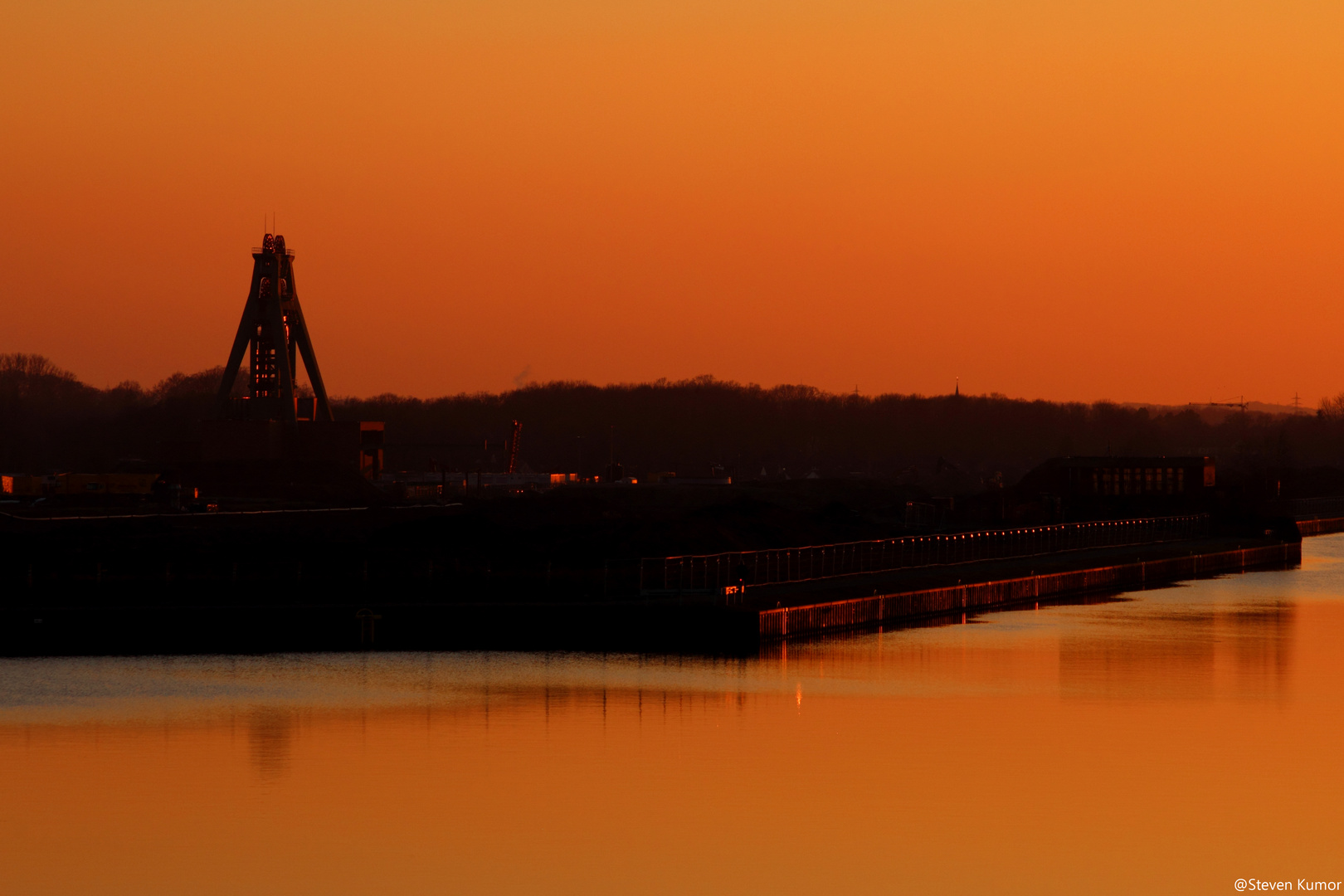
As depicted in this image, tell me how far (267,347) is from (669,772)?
10111 cm

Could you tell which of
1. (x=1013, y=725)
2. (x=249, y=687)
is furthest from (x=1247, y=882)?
(x=249, y=687)

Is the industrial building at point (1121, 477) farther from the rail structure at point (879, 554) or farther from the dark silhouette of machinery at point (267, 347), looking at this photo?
the dark silhouette of machinery at point (267, 347)

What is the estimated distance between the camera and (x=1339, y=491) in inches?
7598

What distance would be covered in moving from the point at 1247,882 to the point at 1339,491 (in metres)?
184

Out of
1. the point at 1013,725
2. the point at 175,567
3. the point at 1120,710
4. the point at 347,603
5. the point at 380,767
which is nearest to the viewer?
the point at 380,767

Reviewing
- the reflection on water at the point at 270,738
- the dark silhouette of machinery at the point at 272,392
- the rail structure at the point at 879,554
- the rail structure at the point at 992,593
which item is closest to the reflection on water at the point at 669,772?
the reflection on water at the point at 270,738

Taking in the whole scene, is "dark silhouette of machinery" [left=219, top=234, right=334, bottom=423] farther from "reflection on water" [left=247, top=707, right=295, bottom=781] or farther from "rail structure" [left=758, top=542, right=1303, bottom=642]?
"reflection on water" [left=247, top=707, right=295, bottom=781]

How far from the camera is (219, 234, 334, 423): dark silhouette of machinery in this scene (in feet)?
405

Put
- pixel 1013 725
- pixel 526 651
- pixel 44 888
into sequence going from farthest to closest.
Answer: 1. pixel 526 651
2. pixel 1013 725
3. pixel 44 888

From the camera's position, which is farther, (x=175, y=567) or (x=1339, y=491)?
(x=1339, y=491)

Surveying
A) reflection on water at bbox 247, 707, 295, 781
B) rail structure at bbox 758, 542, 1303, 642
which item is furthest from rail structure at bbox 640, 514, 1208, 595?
reflection on water at bbox 247, 707, 295, 781

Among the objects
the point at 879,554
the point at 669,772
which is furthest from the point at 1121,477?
the point at 669,772

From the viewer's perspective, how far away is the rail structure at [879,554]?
49.6 m

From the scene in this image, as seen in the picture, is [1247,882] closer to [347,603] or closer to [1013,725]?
[1013,725]
